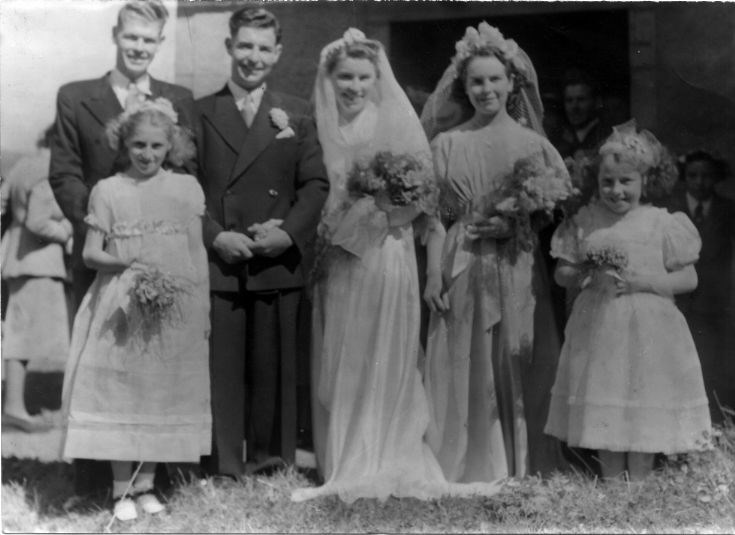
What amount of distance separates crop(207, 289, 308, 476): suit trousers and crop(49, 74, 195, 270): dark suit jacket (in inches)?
29.9

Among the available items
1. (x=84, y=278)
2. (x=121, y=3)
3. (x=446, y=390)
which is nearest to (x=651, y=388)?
(x=446, y=390)

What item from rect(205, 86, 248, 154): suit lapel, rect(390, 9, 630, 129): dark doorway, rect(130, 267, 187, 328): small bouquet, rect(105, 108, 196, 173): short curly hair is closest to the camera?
rect(130, 267, 187, 328): small bouquet

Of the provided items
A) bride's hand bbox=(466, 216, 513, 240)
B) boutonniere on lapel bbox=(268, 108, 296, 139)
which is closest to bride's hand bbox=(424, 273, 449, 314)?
bride's hand bbox=(466, 216, 513, 240)

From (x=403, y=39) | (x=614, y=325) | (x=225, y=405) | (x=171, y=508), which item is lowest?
(x=171, y=508)

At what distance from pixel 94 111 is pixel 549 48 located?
7.66ft

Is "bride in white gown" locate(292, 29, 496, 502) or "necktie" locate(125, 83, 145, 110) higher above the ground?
"necktie" locate(125, 83, 145, 110)

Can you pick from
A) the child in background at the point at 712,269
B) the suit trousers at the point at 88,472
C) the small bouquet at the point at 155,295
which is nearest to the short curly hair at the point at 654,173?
the child in background at the point at 712,269

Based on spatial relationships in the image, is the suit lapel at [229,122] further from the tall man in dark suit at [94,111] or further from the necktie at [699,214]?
the necktie at [699,214]

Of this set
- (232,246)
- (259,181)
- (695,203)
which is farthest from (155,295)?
→ (695,203)

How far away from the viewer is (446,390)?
650 centimetres

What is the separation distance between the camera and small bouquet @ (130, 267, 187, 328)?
621 cm

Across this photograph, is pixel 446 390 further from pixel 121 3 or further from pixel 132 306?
pixel 121 3

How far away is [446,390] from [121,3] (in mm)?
2565

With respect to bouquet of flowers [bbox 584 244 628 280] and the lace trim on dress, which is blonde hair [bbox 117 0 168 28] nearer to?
the lace trim on dress
